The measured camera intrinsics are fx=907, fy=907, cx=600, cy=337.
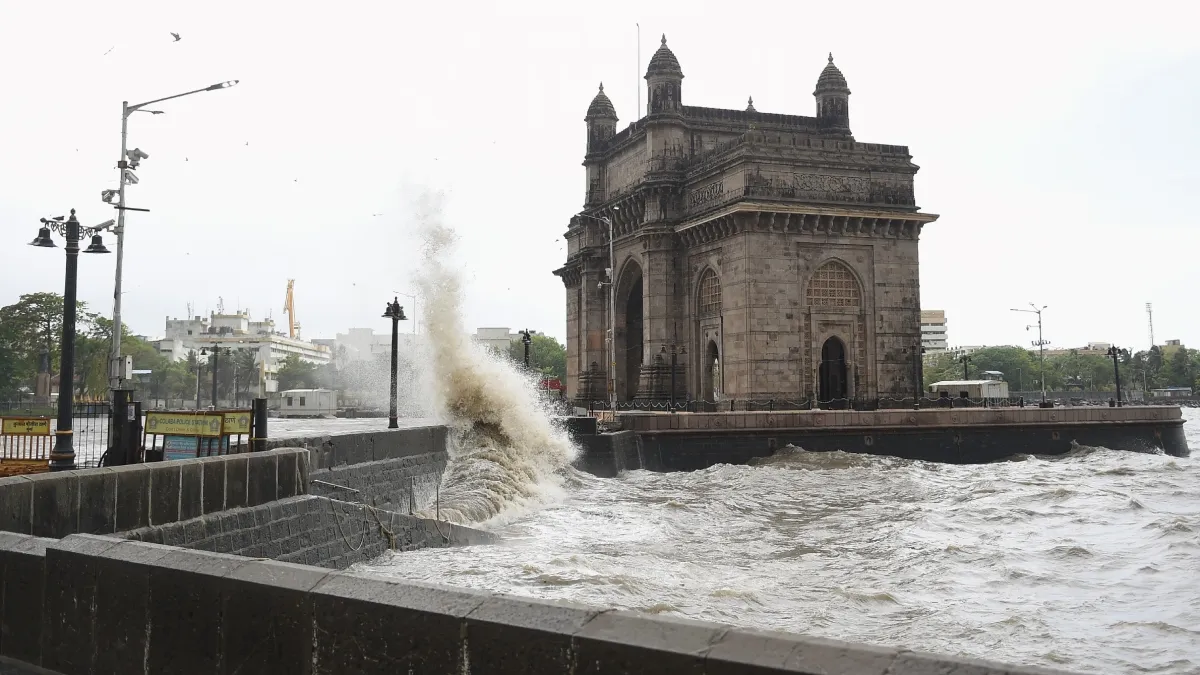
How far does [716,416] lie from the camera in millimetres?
29828

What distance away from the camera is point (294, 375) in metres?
124

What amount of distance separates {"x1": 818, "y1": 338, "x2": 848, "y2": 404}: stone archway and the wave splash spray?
15107 mm

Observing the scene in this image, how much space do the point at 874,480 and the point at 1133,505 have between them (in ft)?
24.3

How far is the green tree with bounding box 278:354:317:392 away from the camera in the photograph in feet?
405

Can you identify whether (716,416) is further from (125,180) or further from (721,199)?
(125,180)

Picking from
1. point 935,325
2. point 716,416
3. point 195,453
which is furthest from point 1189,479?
point 935,325

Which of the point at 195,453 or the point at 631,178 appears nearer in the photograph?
the point at 195,453

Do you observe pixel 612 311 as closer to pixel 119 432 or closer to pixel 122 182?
pixel 122 182

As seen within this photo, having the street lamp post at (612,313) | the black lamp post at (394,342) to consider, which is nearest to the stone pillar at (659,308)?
the street lamp post at (612,313)

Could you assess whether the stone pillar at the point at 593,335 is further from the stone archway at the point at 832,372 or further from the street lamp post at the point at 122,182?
the street lamp post at the point at 122,182

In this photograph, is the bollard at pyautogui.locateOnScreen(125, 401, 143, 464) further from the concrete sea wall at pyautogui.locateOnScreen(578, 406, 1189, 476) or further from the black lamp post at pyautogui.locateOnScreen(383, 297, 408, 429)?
the concrete sea wall at pyautogui.locateOnScreen(578, 406, 1189, 476)

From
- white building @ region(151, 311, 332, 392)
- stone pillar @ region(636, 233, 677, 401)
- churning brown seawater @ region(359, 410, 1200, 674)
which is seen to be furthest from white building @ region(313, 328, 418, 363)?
churning brown seawater @ region(359, 410, 1200, 674)

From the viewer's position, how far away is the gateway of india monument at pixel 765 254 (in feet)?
120

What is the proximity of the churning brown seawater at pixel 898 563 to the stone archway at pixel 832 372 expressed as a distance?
14715mm
